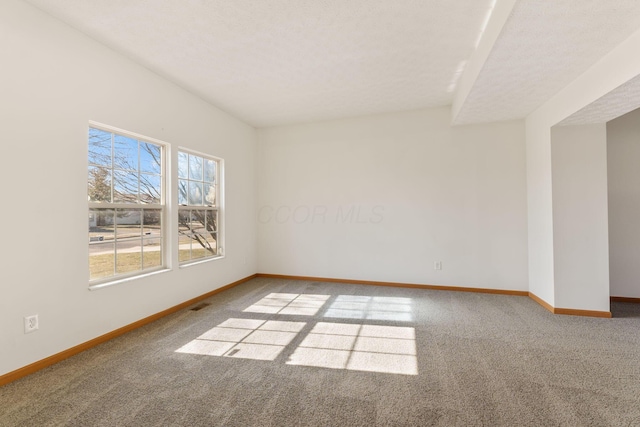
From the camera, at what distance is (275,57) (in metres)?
2.88

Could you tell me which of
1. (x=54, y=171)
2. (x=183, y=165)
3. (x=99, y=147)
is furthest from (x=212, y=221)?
(x=54, y=171)

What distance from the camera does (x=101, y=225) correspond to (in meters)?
2.74

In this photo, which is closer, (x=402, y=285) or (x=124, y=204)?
(x=124, y=204)

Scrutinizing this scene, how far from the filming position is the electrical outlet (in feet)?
6.93

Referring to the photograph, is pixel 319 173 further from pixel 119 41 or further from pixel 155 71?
pixel 119 41

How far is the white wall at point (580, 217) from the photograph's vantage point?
10.5 ft

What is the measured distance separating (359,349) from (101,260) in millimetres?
2604

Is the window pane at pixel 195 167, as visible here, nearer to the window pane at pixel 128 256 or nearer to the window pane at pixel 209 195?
the window pane at pixel 209 195

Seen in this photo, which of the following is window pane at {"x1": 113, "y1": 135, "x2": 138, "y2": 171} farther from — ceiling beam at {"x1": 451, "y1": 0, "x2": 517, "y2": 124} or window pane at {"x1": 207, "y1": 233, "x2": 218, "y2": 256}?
ceiling beam at {"x1": 451, "y1": 0, "x2": 517, "y2": 124}

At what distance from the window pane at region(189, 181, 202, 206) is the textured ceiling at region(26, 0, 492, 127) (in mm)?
1219

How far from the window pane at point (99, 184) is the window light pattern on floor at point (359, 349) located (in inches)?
93.5

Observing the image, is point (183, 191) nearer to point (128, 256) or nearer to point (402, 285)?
point (128, 256)

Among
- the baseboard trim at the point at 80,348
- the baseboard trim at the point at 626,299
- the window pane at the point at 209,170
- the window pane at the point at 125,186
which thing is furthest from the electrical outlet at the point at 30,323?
the baseboard trim at the point at 626,299

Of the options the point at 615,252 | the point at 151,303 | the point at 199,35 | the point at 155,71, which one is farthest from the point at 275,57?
the point at 615,252
